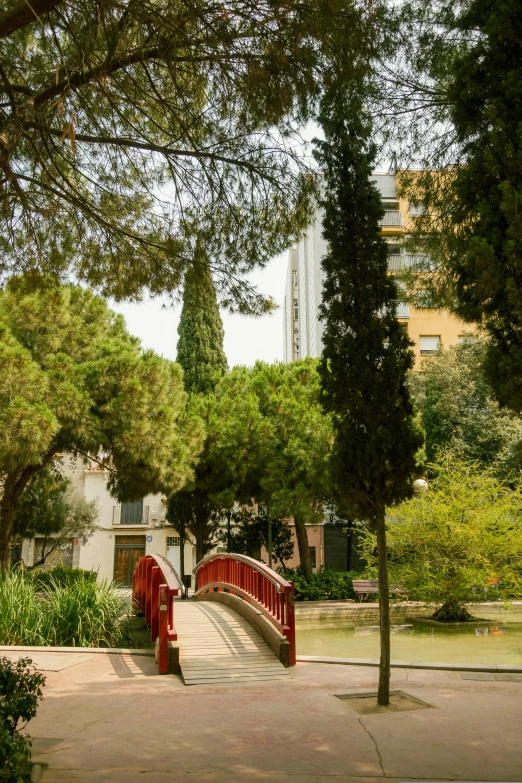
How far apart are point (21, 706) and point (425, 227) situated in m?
6.92

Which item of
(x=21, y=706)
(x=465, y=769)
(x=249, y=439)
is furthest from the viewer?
(x=249, y=439)

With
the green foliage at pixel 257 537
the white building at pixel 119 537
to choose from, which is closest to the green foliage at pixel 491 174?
the green foliage at pixel 257 537

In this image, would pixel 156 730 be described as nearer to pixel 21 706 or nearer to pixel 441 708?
pixel 21 706

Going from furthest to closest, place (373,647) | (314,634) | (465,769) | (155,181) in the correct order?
(314,634), (373,647), (155,181), (465,769)

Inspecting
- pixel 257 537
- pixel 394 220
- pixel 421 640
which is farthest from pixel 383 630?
pixel 394 220

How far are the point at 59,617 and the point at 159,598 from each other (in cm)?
226

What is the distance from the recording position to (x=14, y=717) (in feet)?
14.1

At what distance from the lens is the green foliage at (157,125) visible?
593 centimetres

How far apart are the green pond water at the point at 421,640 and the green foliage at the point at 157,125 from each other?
746cm

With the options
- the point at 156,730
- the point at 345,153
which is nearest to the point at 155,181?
the point at 345,153

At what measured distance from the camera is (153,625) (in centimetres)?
1117

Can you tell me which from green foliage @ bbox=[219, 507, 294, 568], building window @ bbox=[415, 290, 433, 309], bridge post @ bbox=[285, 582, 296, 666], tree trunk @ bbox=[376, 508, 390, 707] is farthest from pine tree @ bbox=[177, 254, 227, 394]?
tree trunk @ bbox=[376, 508, 390, 707]

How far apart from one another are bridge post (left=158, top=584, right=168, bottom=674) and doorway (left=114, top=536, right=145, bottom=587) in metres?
25.3

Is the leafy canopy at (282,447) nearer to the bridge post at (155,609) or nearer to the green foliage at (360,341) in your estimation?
the bridge post at (155,609)
